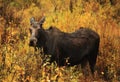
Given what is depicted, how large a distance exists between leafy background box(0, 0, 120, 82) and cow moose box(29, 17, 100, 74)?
24 centimetres

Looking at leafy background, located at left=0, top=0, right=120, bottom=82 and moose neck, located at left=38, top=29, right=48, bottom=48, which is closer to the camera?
leafy background, located at left=0, top=0, right=120, bottom=82

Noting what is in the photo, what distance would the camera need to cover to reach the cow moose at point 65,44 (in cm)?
884

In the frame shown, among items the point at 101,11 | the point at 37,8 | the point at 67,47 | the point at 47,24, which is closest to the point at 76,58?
Result: the point at 67,47

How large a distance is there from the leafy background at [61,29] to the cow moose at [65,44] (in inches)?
9.6

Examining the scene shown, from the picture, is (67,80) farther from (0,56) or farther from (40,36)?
(40,36)

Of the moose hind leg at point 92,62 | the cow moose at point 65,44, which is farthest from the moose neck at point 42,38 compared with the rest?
the moose hind leg at point 92,62

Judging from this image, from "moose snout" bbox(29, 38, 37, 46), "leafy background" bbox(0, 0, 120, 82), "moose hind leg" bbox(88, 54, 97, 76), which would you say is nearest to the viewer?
"leafy background" bbox(0, 0, 120, 82)

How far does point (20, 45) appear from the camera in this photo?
9883 millimetres

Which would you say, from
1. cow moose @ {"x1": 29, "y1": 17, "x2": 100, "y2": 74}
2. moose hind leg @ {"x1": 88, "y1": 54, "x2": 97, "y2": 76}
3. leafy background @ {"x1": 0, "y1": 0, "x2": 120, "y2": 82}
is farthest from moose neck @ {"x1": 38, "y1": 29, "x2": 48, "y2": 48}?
moose hind leg @ {"x1": 88, "y1": 54, "x2": 97, "y2": 76}

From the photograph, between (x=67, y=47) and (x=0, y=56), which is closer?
(x=0, y=56)

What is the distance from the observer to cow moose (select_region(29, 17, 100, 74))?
884cm

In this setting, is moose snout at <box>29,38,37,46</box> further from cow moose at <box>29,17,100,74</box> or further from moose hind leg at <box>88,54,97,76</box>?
moose hind leg at <box>88,54,97,76</box>

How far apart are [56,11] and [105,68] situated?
5446 mm

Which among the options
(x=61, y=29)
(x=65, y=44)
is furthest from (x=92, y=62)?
(x=61, y=29)
